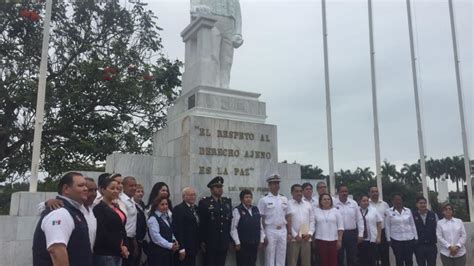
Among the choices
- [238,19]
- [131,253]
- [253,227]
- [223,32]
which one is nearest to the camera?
[131,253]

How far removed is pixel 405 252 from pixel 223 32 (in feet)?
18.0

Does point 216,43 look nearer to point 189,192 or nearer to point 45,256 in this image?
point 189,192

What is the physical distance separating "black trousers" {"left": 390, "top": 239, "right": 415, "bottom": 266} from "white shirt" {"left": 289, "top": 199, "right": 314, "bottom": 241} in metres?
1.85

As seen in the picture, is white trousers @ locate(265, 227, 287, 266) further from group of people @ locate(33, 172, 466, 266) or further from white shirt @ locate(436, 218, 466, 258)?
white shirt @ locate(436, 218, 466, 258)

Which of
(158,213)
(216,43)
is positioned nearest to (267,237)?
(158,213)

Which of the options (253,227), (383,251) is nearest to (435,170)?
(383,251)

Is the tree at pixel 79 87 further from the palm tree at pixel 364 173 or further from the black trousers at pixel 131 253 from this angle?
the palm tree at pixel 364 173

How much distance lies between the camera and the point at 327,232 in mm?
6902

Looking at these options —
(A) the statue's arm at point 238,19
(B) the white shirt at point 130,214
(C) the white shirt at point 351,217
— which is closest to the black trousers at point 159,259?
(B) the white shirt at point 130,214

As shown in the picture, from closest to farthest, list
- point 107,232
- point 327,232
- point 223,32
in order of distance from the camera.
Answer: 1. point 107,232
2. point 327,232
3. point 223,32

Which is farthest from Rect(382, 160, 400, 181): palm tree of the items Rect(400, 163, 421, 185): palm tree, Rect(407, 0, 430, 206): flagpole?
Rect(407, 0, 430, 206): flagpole

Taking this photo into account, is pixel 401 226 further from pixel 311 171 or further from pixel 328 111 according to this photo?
pixel 311 171

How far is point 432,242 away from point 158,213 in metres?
4.94

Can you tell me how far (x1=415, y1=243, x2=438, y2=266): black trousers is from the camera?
753 centimetres
